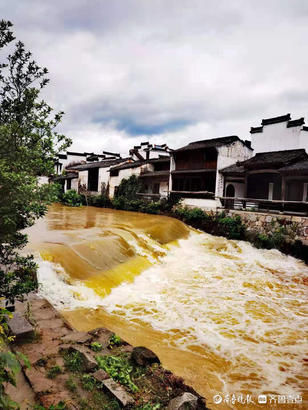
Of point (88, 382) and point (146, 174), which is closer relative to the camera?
point (88, 382)

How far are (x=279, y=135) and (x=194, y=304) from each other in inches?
797

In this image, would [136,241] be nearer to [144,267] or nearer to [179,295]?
[144,267]

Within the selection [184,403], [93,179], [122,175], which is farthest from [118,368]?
[93,179]

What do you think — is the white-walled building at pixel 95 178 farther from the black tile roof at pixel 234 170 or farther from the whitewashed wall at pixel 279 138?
the whitewashed wall at pixel 279 138

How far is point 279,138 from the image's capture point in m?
24.1

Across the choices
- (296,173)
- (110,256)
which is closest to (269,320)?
(110,256)

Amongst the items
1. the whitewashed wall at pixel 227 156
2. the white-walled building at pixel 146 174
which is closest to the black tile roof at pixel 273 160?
the whitewashed wall at pixel 227 156

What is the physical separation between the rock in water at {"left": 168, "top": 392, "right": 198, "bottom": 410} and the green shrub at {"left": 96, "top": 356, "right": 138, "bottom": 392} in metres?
0.62

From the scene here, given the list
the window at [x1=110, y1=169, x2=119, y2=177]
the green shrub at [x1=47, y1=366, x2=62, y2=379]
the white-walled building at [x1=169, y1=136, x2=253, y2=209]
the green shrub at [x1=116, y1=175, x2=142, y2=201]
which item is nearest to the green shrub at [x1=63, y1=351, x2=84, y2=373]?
the green shrub at [x1=47, y1=366, x2=62, y2=379]

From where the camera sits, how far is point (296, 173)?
17.9m

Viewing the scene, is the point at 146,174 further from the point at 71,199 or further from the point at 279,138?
the point at 279,138

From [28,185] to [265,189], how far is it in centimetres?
2250

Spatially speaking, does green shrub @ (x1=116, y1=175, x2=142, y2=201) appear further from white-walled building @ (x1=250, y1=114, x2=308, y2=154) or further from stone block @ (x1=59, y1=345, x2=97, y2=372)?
stone block @ (x1=59, y1=345, x2=97, y2=372)

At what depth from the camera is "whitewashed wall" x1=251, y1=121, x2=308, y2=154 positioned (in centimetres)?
2266
